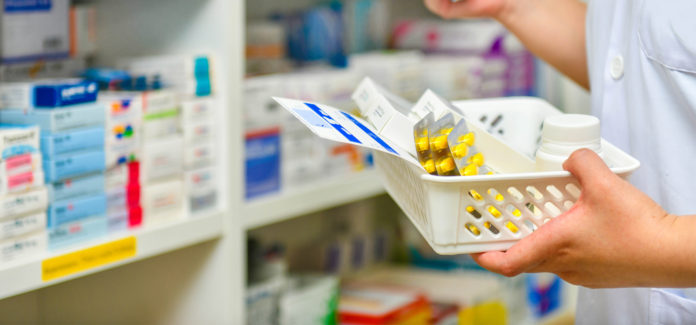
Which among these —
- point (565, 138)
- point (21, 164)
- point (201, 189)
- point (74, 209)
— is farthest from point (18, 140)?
point (565, 138)

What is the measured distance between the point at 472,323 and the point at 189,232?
32.7 inches

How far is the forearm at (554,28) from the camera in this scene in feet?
4.04

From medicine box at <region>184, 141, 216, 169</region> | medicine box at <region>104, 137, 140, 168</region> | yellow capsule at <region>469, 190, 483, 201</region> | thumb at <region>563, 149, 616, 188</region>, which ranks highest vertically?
thumb at <region>563, 149, 616, 188</region>

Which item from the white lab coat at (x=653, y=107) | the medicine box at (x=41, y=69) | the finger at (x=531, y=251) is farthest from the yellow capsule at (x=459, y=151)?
the medicine box at (x=41, y=69)

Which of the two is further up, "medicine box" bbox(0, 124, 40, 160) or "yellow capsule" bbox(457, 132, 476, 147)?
"yellow capsule" bbox(457, 132, 476, 147)

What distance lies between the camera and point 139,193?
→ 122cm

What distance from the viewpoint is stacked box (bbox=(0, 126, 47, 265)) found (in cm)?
103

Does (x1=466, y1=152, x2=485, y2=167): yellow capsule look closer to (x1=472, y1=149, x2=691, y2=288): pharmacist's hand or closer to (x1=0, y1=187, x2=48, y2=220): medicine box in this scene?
(x1=472, y1=149, x2=691, y2=288): pharmacist's hand

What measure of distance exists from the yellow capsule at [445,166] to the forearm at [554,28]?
0.51 meters

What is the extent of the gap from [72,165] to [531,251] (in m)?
0.66

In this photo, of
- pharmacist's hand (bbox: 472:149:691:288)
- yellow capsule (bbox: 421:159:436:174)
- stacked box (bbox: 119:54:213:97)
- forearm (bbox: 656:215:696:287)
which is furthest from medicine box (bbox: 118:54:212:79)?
forearm (bbox: 656:215:696:287)

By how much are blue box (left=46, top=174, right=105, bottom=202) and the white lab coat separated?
2.34 feet

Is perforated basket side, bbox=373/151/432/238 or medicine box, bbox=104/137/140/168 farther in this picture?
medicine box, bbox=104/137/140/168

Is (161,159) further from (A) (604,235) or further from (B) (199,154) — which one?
(A) (604,235)
